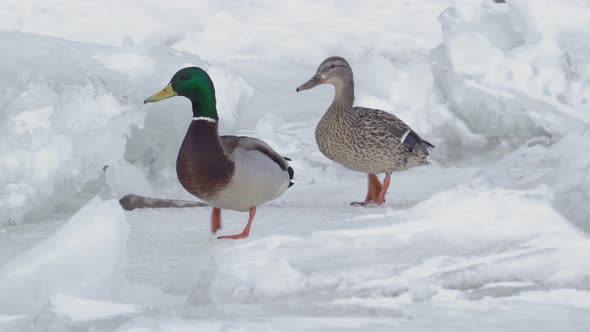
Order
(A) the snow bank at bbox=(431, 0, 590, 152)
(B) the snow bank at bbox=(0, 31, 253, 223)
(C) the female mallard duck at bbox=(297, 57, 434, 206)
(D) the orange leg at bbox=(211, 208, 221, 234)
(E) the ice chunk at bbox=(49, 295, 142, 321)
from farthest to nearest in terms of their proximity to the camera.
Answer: (A) the snow bank at bbox=(431, 0, 590, 152)
(C) the female mallard duck at bbox=(297, 57, 434, 206)
(B) the snow bank at bbox=(0, 31, 253, 223)
(D) the orange leg at bbox=(211, 208, 221, 234)
(E) the ice chunk at bbox=(49, 295, 142, 321)

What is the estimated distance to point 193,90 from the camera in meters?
4.32

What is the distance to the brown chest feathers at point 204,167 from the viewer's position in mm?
4082


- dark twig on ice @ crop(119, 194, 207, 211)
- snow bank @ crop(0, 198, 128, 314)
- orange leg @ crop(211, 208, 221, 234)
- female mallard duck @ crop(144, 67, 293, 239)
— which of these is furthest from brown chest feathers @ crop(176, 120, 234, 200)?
snow bank @ crop(0, 198, 128, 314)

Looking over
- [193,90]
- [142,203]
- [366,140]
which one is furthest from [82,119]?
[366,140]

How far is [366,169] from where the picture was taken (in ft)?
18.2

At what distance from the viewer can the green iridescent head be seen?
4277 millimetres

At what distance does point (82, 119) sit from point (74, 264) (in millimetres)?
2743

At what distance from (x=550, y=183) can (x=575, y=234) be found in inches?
15.2

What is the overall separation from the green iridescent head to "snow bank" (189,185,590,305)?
Answer: 4.62 ft

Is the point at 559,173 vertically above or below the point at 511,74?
above

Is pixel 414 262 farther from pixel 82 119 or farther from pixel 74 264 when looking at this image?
pixel 82 119

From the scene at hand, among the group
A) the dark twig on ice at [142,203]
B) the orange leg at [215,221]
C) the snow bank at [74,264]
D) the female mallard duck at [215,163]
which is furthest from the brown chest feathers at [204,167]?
the snow bank at [74,264]

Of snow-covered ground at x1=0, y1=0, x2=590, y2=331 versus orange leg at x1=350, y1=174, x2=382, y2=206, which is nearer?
snow-covered ground at x1=0, y1=0, x2=590, y2=331

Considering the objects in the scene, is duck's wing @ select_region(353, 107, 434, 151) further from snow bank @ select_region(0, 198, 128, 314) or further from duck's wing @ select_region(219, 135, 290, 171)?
snow bank @ select_region(0, 198, 128, 314)
